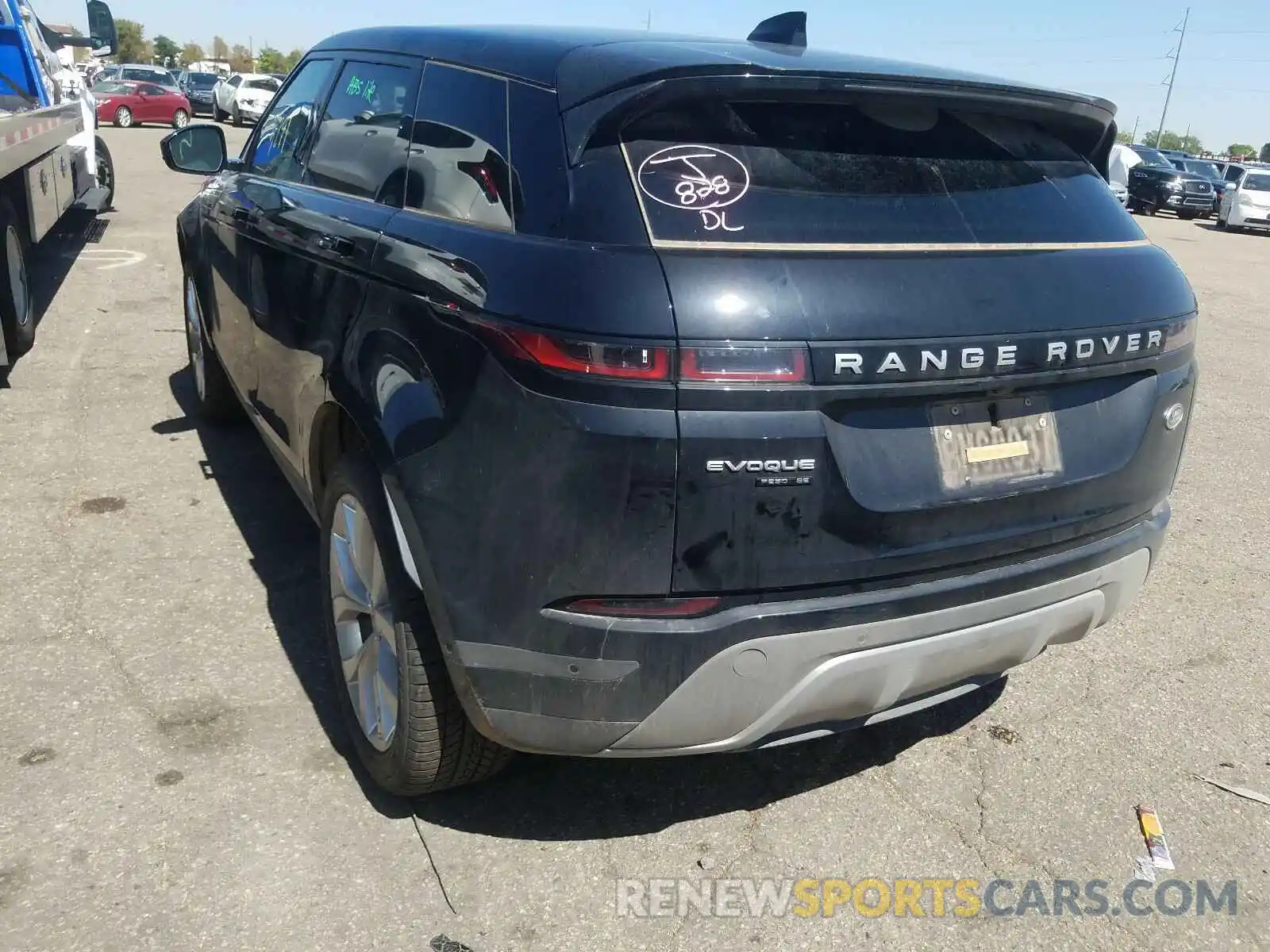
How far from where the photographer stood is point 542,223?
2.21m

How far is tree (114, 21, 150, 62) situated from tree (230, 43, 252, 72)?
7999mm

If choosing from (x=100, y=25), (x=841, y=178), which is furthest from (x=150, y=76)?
(x=841, y=178)

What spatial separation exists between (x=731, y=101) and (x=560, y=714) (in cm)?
133

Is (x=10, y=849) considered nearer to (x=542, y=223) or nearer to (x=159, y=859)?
(x=159, y=859)

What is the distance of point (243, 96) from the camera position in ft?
110

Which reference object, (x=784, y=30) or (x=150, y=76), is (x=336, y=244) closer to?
(x=784, y=30)

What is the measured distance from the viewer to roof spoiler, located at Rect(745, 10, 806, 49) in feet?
10.6

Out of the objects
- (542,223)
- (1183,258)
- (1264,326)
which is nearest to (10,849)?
(542,223)

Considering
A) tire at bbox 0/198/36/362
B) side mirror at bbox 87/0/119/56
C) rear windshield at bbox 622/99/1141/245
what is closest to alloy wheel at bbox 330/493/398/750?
rear windshield at bbox 622/99/1141/245

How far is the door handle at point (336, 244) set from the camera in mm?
2830

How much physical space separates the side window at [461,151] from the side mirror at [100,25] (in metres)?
9.74

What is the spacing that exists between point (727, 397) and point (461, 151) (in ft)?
3.37

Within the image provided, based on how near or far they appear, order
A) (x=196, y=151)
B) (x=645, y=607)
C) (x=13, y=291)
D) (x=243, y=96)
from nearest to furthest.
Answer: (x=645, y=607) → (x=196, y=151) → (x=13, y=291) → (x=243, y=96)

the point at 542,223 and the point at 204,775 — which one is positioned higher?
the point at 542,223
